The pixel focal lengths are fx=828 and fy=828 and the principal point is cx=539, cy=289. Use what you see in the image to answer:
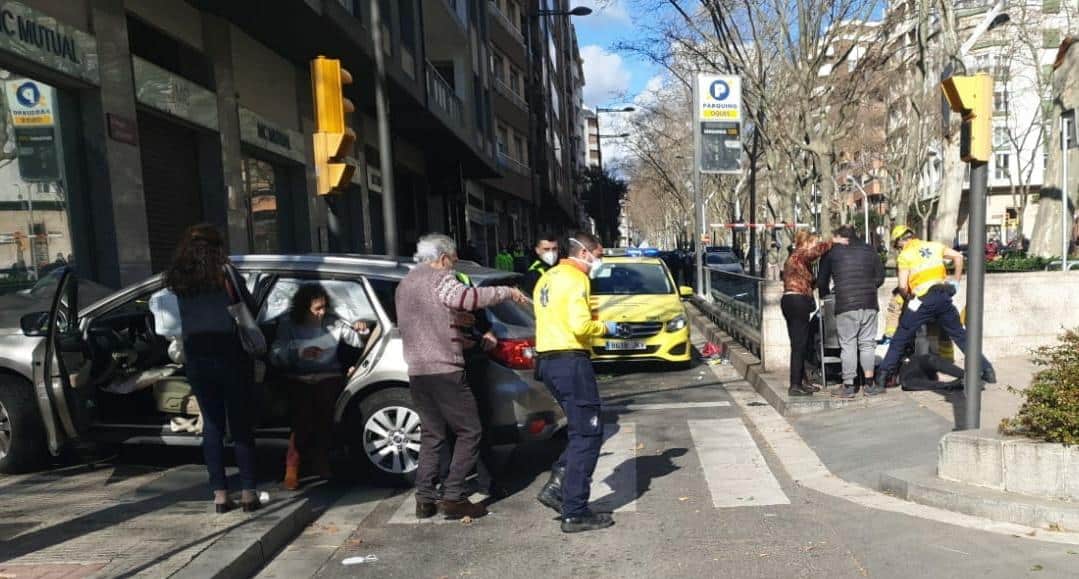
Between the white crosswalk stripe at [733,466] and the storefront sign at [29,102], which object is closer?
the white crosswalk stripe at [733,466]

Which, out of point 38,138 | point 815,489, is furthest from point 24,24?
point 815,489

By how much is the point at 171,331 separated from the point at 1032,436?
575 centimetres

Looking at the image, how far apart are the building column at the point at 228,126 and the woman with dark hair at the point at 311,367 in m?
6.59

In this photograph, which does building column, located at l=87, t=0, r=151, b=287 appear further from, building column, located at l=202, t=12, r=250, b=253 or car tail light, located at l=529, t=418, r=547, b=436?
car tail light, located at l=529, t=418, r=547, b=436

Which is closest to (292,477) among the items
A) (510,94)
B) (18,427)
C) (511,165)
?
(18,427)

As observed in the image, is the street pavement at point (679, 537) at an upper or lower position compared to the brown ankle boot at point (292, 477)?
lower

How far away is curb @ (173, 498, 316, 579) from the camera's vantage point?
165 inches

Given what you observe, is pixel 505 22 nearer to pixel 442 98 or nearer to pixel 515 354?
pixel 442 98

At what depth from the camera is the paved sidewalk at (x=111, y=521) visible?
4223 mm

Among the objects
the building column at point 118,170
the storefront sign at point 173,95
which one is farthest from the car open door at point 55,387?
the storefront sign at point 173,95

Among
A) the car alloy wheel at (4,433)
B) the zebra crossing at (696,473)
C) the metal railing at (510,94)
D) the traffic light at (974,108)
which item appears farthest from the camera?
the metal railing at (510,94)

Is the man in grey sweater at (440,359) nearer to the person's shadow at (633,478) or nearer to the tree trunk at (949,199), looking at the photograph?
the person's shadow at (633,478)

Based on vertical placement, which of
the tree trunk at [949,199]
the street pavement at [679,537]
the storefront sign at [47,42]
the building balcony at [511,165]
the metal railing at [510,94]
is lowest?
the street pavement at [679,537]

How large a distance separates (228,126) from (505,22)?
25.9 meters
